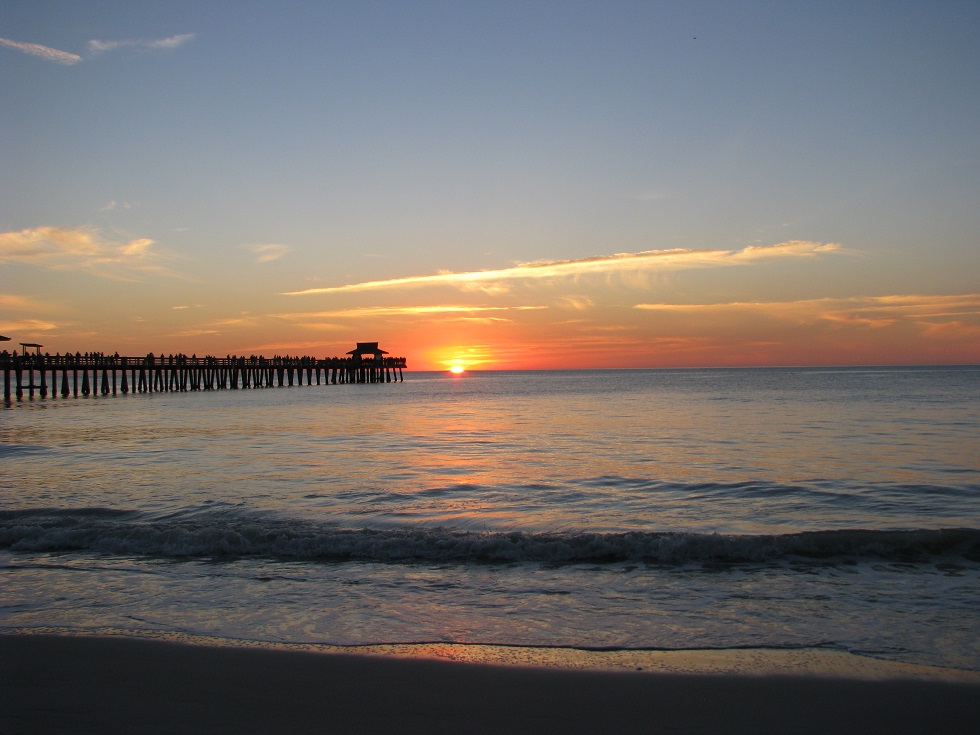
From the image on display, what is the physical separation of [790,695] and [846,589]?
3.00m

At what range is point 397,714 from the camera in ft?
15.5

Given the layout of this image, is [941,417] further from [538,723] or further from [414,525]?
[538,723]

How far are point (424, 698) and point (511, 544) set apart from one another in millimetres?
4373

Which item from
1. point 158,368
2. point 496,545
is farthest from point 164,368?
point 496,545

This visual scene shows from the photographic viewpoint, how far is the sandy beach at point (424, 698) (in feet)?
14.9

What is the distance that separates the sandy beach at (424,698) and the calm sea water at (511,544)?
605 millimetres

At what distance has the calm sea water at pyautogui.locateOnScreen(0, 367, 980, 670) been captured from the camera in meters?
6.39

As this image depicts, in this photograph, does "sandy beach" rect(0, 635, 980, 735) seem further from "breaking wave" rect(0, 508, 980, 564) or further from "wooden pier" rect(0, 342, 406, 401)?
"wooden pier" rect(0, 342, 406, 401)

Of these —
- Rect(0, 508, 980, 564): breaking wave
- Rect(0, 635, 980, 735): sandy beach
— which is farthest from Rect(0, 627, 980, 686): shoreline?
Rect(0, 508, 980, 564): breaking wave

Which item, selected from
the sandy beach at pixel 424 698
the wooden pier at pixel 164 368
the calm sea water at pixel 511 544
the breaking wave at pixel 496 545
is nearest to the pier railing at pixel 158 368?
the wooden pier at pixel 164 368

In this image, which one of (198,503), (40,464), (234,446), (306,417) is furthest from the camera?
(306,417)

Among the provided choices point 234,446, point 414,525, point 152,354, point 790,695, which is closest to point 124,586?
point 414,525

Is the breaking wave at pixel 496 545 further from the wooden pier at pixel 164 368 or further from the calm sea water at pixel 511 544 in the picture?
the wooden pier at pixel 164 368

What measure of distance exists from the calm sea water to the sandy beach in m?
0.60
